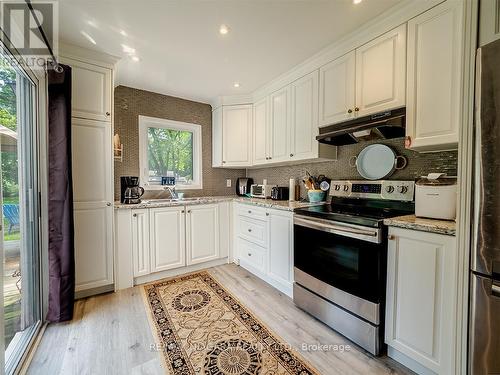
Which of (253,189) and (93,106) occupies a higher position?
(93,106)

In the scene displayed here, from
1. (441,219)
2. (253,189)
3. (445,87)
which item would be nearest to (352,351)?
(441,219)

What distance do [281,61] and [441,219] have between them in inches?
76.9

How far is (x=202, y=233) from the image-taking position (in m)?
2.89

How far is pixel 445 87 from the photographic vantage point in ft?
4.59

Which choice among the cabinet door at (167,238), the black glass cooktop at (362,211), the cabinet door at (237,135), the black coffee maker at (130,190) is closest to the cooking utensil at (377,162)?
the black glass cooktop at (362,211)

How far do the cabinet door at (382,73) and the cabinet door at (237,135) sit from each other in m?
1.59

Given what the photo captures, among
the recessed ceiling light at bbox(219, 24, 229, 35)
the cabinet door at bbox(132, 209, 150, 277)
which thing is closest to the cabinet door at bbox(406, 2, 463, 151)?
the recessed ceiling light at bbox(219, 24, 229, 35)

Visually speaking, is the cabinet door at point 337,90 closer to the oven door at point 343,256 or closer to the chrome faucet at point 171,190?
the oven door at point 343,256

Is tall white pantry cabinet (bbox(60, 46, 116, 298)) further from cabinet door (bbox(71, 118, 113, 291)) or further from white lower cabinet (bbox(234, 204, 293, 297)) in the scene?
white lower cabinet (bbox(234, 204, 293, 297))

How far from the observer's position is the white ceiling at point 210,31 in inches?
61.6

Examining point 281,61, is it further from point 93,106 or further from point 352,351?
point 352,351

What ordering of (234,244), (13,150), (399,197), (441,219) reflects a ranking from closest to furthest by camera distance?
(441,219) → (13,150) → (399,197) → (234,244)

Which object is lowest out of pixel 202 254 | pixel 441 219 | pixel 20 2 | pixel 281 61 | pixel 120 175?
pixel 202 254

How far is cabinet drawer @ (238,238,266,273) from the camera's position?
8.38ft
